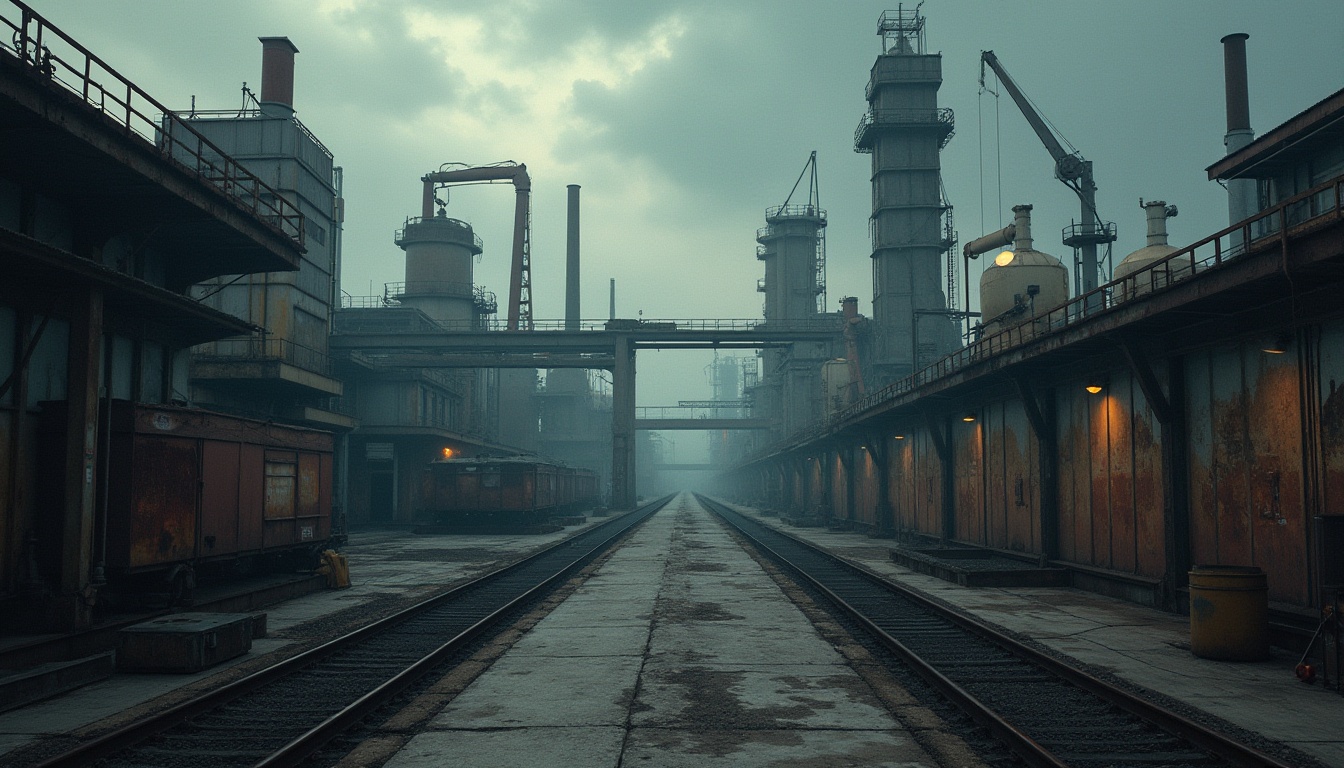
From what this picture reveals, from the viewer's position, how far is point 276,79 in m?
37.1

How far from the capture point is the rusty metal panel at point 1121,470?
56.4 feet

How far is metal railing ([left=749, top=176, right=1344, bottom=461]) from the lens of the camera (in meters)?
11.2

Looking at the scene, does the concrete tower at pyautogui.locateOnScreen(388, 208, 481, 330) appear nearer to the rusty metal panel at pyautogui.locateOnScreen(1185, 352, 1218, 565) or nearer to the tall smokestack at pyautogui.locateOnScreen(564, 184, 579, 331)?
the tall smokestack at pyautogui.locateOnScreen(564, 184, 579, 331)

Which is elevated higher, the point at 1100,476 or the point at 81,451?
the point at 81,451

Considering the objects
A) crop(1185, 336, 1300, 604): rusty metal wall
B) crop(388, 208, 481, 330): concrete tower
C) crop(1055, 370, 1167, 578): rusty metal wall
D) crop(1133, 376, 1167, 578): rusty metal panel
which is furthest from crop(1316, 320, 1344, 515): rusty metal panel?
crop(388, 208, 481, 330): concrete tower

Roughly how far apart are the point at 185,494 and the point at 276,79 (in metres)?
27.3

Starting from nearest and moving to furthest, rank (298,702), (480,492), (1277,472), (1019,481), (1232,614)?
1. (298,702)
2. (1232,614)
3. (1277,472)
4. (1019,481)
5. (480,492)

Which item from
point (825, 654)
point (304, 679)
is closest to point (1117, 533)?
point (825, 654)

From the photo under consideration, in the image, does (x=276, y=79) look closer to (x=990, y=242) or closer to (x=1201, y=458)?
(x=990, y=242)

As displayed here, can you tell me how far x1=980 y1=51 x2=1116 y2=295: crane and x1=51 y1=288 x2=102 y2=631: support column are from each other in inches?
1900

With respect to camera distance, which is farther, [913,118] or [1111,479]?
[913,118]

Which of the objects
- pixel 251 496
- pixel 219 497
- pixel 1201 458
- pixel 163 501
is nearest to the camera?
pixel 163 501

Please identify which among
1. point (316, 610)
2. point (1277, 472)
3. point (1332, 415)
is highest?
point (1332, 415)

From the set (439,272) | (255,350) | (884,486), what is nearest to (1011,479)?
(884,486)
